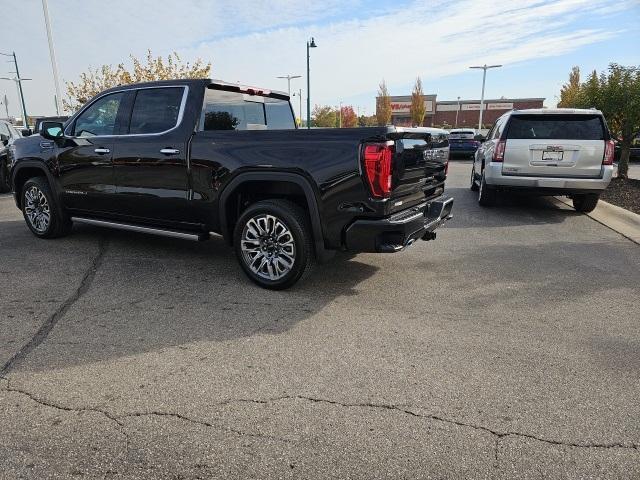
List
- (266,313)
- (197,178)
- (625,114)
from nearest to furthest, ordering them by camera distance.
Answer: (266,313) < (197,178) < (625,114)

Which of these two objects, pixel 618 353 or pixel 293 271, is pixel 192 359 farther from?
pixel 618 353

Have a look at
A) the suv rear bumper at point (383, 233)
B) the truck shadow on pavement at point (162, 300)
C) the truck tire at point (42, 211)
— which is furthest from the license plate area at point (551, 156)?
the truck tire at point (42, 211)

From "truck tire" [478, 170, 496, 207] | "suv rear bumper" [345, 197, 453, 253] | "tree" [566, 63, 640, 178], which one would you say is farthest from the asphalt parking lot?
"tree" [566, 63, 640, 178]

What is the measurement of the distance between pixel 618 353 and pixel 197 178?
3.85 metres

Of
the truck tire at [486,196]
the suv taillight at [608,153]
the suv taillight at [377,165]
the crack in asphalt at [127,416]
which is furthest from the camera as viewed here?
the truck tire at [486,196]

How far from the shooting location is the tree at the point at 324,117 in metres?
62.0

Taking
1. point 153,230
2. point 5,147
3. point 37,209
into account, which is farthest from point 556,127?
point 5,147

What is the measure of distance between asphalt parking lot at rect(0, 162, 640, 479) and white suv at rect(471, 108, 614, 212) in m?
2.73

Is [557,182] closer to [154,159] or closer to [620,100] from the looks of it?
[620,100]

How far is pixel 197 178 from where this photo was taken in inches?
192

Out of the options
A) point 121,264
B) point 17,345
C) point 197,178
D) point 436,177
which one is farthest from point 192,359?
point 436,177

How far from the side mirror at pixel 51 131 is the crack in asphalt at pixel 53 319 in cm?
154

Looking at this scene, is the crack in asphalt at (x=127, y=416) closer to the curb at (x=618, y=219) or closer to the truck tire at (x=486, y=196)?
the curb at (x=618, y=219)

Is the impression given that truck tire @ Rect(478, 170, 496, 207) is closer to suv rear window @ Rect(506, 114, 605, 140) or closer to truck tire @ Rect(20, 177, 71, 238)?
suv rear window @ Rect(506, 114, 605, 140)
